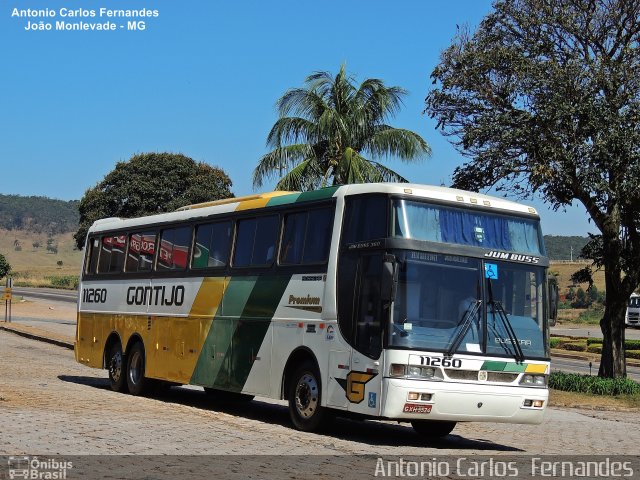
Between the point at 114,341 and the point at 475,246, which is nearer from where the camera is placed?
the point at 475,246

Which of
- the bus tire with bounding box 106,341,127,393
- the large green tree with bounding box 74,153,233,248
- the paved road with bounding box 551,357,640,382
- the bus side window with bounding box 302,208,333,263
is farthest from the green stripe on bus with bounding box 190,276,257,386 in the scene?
the large green tree with bounding box 74,153,233,248

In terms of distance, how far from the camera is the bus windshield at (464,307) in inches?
526

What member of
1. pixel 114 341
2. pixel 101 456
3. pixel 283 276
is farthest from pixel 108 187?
pixel 101 456

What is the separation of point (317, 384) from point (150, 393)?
280 inches

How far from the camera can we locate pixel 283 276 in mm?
15672

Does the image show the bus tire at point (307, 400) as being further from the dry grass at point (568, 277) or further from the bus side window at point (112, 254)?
the dry grass at point (568, 277)

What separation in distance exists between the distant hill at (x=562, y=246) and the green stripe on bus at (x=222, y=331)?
540 ft

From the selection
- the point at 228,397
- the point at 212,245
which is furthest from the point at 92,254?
the point at 212,245

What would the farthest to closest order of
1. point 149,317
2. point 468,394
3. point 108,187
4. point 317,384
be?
point 108,187, point 149,317, point 317,384, point 468,394

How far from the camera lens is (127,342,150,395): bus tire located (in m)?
20.3

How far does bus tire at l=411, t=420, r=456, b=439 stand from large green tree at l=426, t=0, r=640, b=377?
9306 mm

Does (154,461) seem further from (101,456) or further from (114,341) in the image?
(114,341)

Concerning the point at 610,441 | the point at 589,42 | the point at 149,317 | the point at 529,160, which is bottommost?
the point at 610,441

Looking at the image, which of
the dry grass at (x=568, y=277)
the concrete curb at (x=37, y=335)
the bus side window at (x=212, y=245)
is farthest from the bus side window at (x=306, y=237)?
the dry grass at (x=568, y=277)
